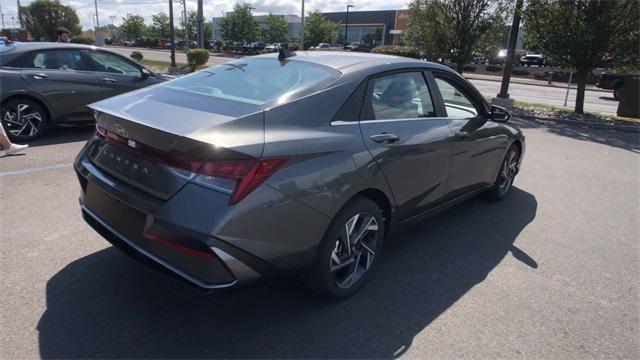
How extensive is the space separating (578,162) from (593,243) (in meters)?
3.94

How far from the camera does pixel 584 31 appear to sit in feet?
41.6

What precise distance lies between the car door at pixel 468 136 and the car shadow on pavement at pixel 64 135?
5.22 m

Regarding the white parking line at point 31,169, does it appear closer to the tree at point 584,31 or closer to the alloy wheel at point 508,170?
the alloy wheel at point 508,170

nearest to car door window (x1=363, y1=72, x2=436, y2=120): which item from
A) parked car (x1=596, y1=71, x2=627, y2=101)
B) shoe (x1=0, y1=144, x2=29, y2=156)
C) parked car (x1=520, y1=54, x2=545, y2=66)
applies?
shoe (x1=0, y1=144, x2=29, y2=156)

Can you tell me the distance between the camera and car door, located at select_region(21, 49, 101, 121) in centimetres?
699

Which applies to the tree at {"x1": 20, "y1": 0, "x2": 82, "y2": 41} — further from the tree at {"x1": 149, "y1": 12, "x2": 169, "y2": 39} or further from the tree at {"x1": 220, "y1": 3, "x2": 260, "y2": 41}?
the tree at {"x1": 149, "y1": 12, "x2": 169, "y2": 39}

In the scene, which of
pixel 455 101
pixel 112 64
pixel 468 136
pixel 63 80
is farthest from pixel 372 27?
pixel 468 136

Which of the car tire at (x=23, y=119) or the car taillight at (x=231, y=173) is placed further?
the car tire at (x=23, y=119)

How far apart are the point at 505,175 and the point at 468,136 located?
1.50 meters

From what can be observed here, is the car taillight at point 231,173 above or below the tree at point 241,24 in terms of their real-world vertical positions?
below

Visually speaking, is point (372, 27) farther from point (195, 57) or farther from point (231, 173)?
point (231, 173)

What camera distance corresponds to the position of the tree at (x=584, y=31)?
40.2ft

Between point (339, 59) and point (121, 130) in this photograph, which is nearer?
point (121, 130)

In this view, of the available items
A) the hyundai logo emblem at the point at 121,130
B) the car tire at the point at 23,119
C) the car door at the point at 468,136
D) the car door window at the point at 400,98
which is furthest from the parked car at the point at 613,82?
the hyundai logo emblem at the point at 121,130
